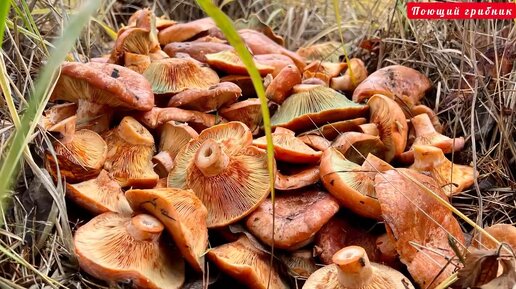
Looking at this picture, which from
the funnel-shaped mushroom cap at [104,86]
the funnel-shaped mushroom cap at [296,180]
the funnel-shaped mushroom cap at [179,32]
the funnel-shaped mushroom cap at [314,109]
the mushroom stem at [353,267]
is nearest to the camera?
the mushroom stem at [353,267]

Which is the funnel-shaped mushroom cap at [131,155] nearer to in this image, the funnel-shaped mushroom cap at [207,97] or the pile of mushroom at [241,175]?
the pile of mushroom at [241,175]

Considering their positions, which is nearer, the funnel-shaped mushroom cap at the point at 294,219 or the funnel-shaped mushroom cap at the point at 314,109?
the funnel-shaped mushroom cap at the point at 294,219

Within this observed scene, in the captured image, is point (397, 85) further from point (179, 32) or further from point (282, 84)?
point (179, 32)

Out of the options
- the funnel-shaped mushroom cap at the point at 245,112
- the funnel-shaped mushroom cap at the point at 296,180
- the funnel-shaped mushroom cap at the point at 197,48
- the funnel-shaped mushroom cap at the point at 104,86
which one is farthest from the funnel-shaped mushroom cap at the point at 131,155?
the funnel-shaped mushroom cap at the point at 197,48

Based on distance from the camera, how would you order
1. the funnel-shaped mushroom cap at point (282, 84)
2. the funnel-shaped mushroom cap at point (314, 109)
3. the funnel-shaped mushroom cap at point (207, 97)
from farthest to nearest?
Result: the funnel-shaped mushroom cap at point (282, 84)
the funnel-shaped mushroom cap at point (314, 109)
the funnel-shaped mushroom cap at point (207, 97)

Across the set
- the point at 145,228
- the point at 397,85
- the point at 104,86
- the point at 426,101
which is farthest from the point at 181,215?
the point at 426,101
